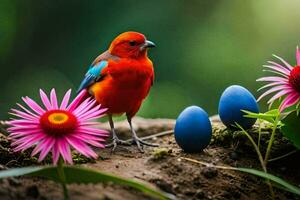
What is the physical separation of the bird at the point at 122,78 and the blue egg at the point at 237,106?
1.41 ft

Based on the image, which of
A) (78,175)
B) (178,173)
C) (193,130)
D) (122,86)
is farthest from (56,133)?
(122,86)

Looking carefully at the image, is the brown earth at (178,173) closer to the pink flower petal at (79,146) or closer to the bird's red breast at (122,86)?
the pink flower petal at (79,146)

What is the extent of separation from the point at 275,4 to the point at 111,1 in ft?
Answer: 5.47

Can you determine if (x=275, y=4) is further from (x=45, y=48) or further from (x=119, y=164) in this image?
(x=119, y=164)

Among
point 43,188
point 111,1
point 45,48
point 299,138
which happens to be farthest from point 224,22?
point 43,188

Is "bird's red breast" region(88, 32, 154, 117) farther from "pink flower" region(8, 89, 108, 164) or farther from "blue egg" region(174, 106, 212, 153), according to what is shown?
"pink flower" region(8, 89, 108, 164)

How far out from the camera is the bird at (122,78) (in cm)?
263

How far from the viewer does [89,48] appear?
5.22 meters

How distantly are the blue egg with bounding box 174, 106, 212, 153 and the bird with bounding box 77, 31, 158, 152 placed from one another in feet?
1.13

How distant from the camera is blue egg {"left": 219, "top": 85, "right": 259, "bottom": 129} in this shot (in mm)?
2273

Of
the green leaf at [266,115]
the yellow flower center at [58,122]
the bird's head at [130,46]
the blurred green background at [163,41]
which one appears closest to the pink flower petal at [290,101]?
the green leaf at [266,115]

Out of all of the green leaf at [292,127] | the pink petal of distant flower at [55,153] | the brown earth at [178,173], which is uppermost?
the pink petal of distant flower at [55,153]

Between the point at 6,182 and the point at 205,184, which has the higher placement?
the point at 6,182

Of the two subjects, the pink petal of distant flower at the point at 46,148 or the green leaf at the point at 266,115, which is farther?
the green leaf at the point at 266,115
